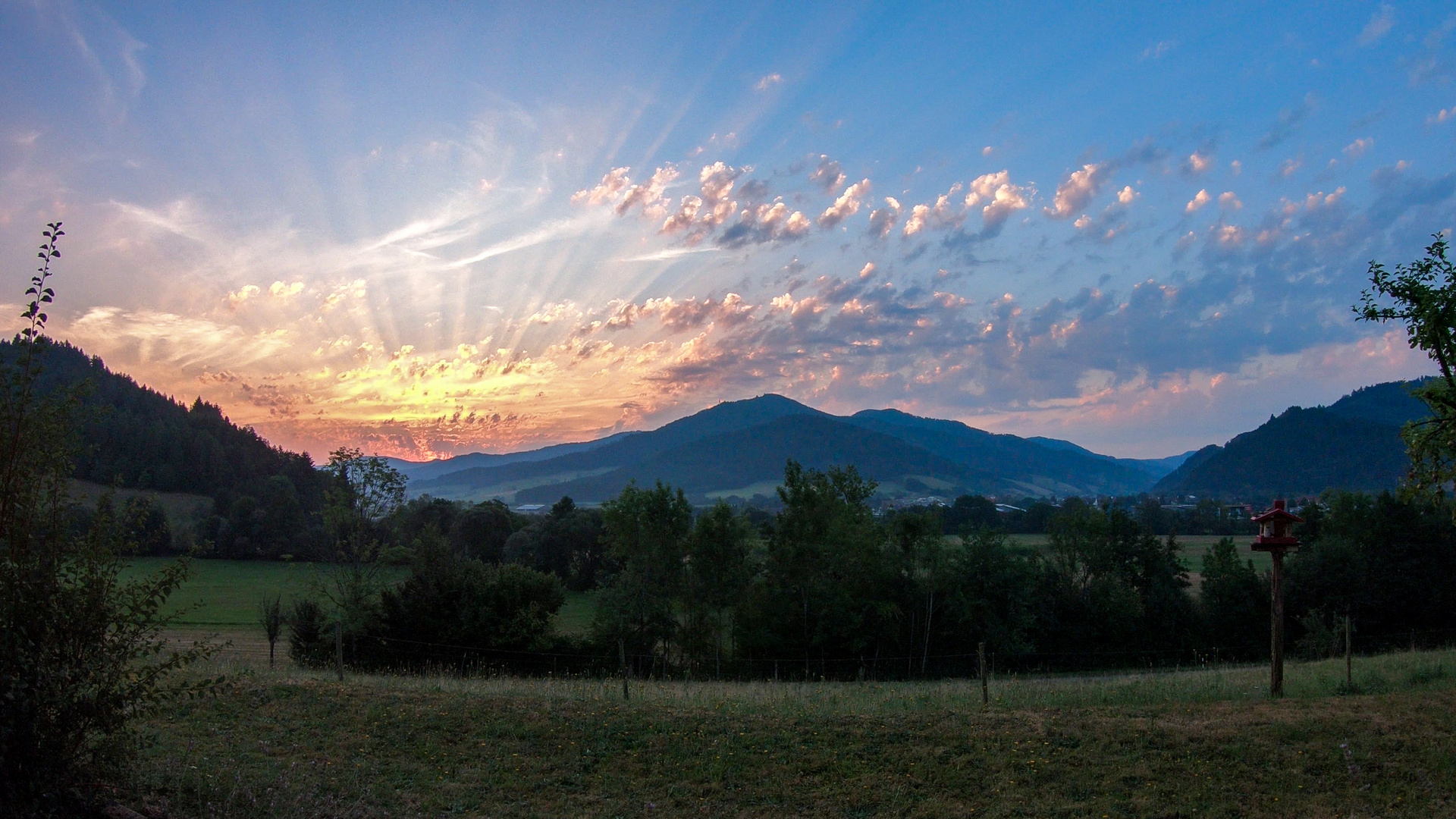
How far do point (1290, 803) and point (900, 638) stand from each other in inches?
1307

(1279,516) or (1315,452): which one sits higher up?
(1315,452)

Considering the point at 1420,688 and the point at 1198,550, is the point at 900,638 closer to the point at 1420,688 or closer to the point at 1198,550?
the point at 1420,688

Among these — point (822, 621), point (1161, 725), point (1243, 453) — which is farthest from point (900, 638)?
point (1243, 453)

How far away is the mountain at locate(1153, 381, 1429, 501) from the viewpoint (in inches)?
4464

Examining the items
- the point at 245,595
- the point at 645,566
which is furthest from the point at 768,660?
the point at 245,595

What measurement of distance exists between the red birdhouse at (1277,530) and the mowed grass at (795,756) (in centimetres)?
296

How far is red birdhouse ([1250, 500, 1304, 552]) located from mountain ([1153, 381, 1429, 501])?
10962cm

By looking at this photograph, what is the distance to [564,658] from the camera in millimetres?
35031

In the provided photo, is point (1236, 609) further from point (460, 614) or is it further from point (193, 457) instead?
point (193, 457)

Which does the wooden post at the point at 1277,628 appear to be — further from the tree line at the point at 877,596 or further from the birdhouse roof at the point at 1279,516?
the tree line at the point at 877,596

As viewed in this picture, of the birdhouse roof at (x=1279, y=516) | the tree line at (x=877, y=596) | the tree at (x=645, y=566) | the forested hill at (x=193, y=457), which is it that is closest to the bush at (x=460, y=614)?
the tree line at (x=877, y=596)

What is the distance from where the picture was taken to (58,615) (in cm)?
647

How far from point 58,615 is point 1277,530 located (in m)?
19.9

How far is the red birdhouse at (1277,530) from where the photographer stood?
15914mm
